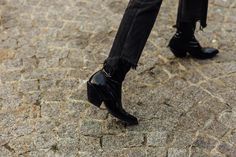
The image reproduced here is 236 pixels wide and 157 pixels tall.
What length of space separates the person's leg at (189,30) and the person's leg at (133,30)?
2.96 ft

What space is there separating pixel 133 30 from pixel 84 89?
997 mm

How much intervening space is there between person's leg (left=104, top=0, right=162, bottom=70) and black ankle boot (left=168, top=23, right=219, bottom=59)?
103cm

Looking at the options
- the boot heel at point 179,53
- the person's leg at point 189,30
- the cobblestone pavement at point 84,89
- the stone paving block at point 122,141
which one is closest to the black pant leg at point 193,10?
the person's leg at point 189,30

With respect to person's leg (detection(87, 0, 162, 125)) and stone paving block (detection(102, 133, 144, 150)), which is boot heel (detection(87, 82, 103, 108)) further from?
stone paving block (detection(102, 133, 144, 150))

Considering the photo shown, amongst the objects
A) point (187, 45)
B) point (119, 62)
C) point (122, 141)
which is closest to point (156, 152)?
point (122, 141)

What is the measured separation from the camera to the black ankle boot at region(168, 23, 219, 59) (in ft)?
14.5

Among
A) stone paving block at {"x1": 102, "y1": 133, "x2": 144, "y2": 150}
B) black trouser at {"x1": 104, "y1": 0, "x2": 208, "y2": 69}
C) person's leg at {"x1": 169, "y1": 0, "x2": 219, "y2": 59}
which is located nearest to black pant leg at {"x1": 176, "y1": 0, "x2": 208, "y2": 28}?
person's leg at {"x1": 169, "y1": 0, "x2": 219, "y2": 59}

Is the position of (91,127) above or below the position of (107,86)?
below

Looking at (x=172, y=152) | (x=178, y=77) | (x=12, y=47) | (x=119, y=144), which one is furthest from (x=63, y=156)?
(x=12, y=47)

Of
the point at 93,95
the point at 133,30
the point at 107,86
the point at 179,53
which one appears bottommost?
the point at 179,53

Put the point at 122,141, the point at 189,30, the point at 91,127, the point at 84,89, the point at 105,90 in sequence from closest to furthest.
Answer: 1. the point at 105,90
2. the point at 122,141
3. the point at 91,127
4. the point at 84,89
5. the point at 189,30

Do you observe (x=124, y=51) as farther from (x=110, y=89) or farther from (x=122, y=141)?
(x=122, y=141)

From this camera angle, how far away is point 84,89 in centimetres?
422

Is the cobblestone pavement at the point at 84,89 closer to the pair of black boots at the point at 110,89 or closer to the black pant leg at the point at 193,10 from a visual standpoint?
the pair of black boots at the point at 110,89
